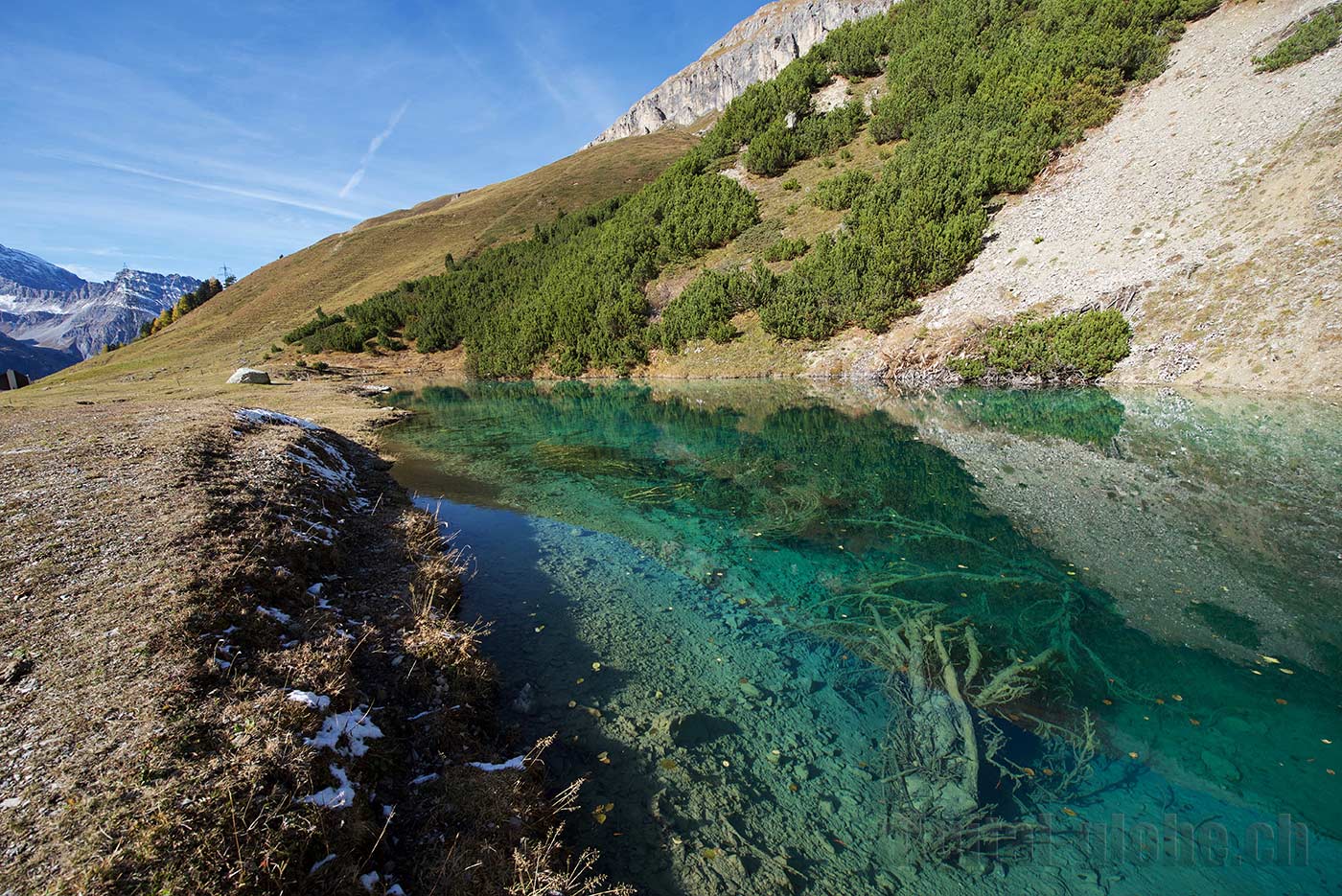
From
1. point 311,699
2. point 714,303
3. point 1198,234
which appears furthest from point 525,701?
point 714,303

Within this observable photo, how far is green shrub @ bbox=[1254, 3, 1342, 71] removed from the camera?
2978 centimetres

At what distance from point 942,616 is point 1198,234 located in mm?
31787

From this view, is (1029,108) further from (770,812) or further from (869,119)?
(770,812)

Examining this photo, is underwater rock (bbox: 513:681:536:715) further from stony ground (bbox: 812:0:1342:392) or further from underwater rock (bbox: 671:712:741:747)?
stony ground (bbox: 812:0:1342:392)

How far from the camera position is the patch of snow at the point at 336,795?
425 cm

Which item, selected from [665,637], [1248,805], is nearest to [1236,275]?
[1248,805]

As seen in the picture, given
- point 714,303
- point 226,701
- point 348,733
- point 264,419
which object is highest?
point 714,303

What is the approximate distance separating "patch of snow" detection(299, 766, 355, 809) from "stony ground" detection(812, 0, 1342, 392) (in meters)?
31.6

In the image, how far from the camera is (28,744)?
4203 mm

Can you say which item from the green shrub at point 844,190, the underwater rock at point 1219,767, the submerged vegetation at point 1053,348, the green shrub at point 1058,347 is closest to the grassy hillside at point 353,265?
the green shrub at point 844,190

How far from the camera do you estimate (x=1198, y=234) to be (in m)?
26.7

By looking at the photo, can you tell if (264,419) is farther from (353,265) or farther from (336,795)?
(353,265)

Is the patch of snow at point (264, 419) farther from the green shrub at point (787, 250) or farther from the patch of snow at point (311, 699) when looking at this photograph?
the green shrub at point (787, 250)

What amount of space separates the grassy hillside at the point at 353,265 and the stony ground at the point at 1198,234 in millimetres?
69269
